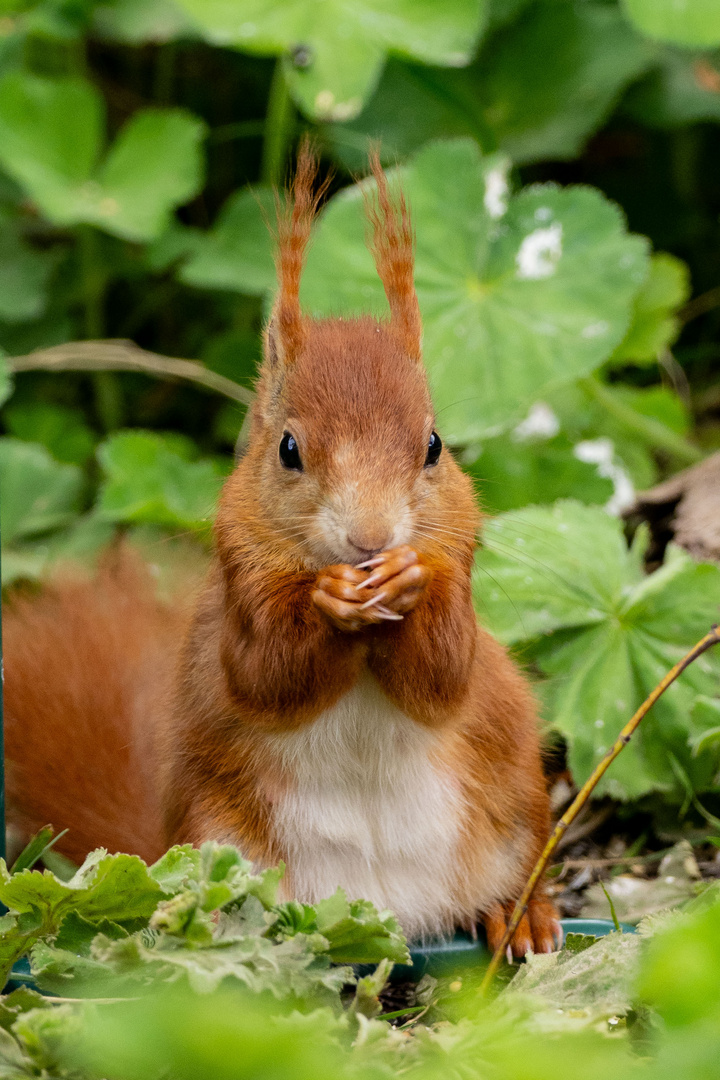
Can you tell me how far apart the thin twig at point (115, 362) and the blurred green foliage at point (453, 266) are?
14cm

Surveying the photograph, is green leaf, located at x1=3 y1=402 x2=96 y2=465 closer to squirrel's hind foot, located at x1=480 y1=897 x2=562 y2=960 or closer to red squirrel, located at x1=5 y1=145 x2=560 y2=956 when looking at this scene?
red squirrel, located at x1=5 y1=145 x2=560 y2=956

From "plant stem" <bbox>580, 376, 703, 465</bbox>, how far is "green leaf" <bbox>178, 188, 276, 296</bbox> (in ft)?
2.30

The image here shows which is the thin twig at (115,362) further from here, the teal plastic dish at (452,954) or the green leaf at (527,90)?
the teal plastic dish at (452,954)

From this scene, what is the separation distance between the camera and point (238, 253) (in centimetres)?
283

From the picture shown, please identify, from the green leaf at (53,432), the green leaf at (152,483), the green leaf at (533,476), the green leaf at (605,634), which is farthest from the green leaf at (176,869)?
the green leaf at (53,432)

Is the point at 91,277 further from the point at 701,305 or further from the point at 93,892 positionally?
the point at 93,892

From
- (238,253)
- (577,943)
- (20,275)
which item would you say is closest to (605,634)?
(577,943)

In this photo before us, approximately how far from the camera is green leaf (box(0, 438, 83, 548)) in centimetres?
255

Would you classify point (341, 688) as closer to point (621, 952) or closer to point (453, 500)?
point (453, 500)

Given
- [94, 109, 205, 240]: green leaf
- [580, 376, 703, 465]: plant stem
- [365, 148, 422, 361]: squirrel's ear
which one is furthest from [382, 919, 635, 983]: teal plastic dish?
[94, 109, 205, 240]: green leaf

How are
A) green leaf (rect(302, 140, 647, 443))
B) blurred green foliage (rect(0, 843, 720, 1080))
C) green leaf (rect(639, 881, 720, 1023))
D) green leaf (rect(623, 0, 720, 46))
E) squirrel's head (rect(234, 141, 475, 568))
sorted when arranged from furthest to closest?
green leaf (rect(623, 0, 720, 46))
green leaf (rect(302, 140, 647, 443))
squirrel's head (rect(234, 141, 475, 568))
blurred green foliage (rect(0, 843, 720, 1080))
green leaf (rect(639, 881, 720, 1023))

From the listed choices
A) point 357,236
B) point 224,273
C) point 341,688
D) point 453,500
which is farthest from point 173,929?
point 224,273

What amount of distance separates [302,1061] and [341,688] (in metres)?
0.64

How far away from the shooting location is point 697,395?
127 inches
